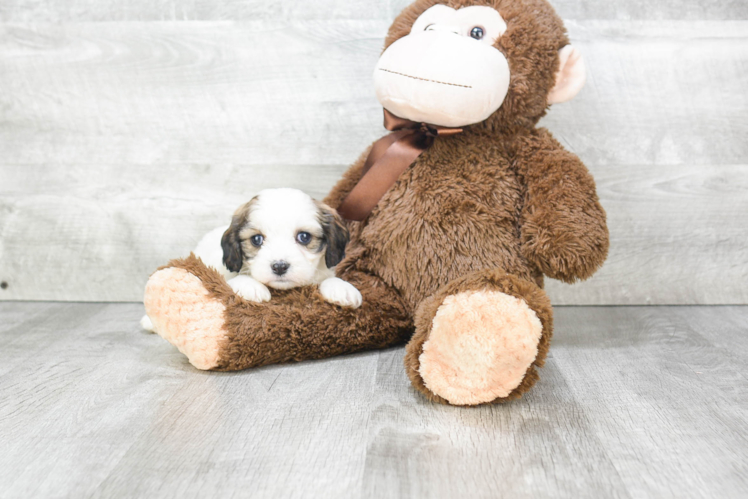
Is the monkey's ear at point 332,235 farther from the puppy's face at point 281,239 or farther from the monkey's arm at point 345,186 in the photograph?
the monkey's arm at point 345,186

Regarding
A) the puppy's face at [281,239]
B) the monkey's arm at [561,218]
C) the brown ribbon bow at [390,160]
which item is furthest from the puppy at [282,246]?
the monkey's arm at [561,218]

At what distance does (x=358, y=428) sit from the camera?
1.06m

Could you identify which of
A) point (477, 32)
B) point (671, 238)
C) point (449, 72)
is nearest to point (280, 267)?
point (449, 72)

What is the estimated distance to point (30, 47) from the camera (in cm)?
193

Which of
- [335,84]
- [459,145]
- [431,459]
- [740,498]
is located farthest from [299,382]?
[335,84]

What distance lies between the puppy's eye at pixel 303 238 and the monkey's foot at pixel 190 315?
203 mm

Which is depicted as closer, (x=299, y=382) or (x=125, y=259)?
(x=299, y=382)

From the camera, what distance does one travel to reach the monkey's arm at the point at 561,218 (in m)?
1.31

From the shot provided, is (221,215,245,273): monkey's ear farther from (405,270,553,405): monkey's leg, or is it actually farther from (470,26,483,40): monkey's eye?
(470,26,483,40): monkey's eye

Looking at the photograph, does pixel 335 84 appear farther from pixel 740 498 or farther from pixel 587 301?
pixel 740 498

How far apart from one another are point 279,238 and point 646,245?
3.85ft

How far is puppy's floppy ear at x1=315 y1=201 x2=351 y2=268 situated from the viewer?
54.6 inches

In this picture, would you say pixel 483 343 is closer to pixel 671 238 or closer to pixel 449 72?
pixel 449 72

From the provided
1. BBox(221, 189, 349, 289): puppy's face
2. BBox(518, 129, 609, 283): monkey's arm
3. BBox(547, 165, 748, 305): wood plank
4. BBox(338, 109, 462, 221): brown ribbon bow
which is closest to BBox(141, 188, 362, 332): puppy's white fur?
BBox(221, 189, 349, 289): puppy's face
